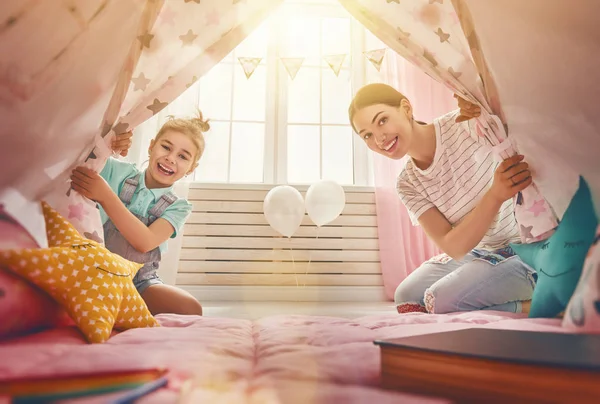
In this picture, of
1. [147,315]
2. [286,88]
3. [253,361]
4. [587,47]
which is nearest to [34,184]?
[147,315]

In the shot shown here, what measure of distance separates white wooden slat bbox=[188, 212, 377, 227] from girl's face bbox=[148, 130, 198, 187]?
4.73ft

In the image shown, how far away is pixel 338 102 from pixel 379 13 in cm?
230

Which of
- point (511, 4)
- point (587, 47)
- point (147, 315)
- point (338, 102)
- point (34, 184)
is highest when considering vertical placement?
point (338, 102)

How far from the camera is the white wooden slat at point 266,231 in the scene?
3.12 m

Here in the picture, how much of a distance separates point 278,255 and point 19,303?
2.39 m

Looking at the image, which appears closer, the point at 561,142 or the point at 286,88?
the point at 561,142

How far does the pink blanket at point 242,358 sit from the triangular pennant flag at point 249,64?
2609 mm

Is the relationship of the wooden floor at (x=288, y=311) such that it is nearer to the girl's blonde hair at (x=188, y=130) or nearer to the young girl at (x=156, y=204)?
the young girl at (x=156, y=204)

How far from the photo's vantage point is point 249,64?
127 inches

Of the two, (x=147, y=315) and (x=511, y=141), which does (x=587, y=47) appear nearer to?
(x=511, y=141)

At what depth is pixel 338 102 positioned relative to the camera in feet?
11.8

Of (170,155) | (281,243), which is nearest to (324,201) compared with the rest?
(281,243)

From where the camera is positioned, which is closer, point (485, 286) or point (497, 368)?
point (497, 368)

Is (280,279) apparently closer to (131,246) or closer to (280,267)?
(280,267)
